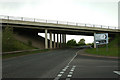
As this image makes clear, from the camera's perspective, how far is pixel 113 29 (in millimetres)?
54281

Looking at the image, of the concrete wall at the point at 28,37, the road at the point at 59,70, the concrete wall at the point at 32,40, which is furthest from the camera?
the concrete wall at the point at 28,37

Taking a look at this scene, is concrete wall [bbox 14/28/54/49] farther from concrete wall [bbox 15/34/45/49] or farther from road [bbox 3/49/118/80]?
road [bbox 3/49/118/80]

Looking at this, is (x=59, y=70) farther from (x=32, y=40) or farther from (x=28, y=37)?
(x=28, y=37)

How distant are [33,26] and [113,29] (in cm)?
2992

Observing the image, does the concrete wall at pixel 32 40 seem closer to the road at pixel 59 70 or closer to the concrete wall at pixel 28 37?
the concrete wall at pixel 28 37

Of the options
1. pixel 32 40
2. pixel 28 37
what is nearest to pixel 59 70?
pixel 32 40

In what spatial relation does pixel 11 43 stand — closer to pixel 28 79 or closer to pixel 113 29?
pixel 28 79

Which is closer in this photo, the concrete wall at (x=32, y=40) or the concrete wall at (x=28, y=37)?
the concrete wall at (x=32, y=40)

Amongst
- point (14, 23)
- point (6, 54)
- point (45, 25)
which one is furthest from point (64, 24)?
point (6, 54)

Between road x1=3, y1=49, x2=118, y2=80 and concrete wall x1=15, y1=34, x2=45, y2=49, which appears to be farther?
concrete wall x1=15, y1=34, x2=45, y2=49

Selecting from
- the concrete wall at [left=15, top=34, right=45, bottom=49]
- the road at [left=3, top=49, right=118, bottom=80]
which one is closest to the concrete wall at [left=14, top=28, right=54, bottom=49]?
the concrete wall at [left=15, top=34, right=45, bottom=49]

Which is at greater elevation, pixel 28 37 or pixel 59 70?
pixel 28 37

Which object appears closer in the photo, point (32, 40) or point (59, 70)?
point (59, 70)

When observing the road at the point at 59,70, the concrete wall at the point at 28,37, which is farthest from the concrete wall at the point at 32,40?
the road at the point at 59,70
